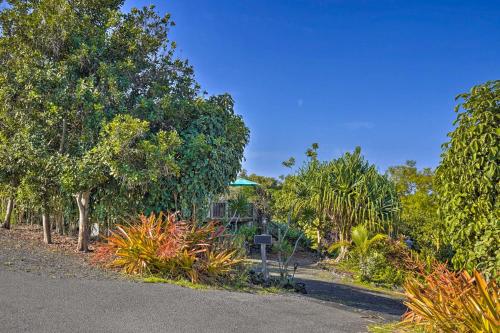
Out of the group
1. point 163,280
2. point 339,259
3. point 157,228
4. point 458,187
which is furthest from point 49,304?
point 339,259

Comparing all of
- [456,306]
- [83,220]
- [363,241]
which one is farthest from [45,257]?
[363,241]

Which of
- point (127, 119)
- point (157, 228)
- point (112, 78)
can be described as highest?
point (112, 78)

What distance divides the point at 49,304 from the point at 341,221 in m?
11.5

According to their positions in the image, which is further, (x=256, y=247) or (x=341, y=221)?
(x=256, y=247)

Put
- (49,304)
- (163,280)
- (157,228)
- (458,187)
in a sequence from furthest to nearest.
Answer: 1. (157,228)
2. (163,280)
3. (458,187)
4. (49,304)

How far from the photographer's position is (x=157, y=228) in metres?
8.24

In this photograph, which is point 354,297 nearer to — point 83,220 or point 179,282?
point 179,282

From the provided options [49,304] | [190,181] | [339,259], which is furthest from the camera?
[339,259]

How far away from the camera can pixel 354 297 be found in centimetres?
944

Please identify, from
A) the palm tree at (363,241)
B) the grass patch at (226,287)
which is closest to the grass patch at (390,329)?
the grass patch at (226,287)

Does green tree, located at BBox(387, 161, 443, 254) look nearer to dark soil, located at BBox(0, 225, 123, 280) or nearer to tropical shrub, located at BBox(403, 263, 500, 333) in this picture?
tropical shrub, located at BBox(403, 263, 500, 333)

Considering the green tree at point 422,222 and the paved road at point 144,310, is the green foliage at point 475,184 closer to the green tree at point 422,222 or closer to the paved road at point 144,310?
the paved road at point 144,310

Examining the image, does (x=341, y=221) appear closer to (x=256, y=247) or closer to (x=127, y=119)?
(x=256, y=247)

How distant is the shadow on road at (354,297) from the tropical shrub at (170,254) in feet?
6.11
